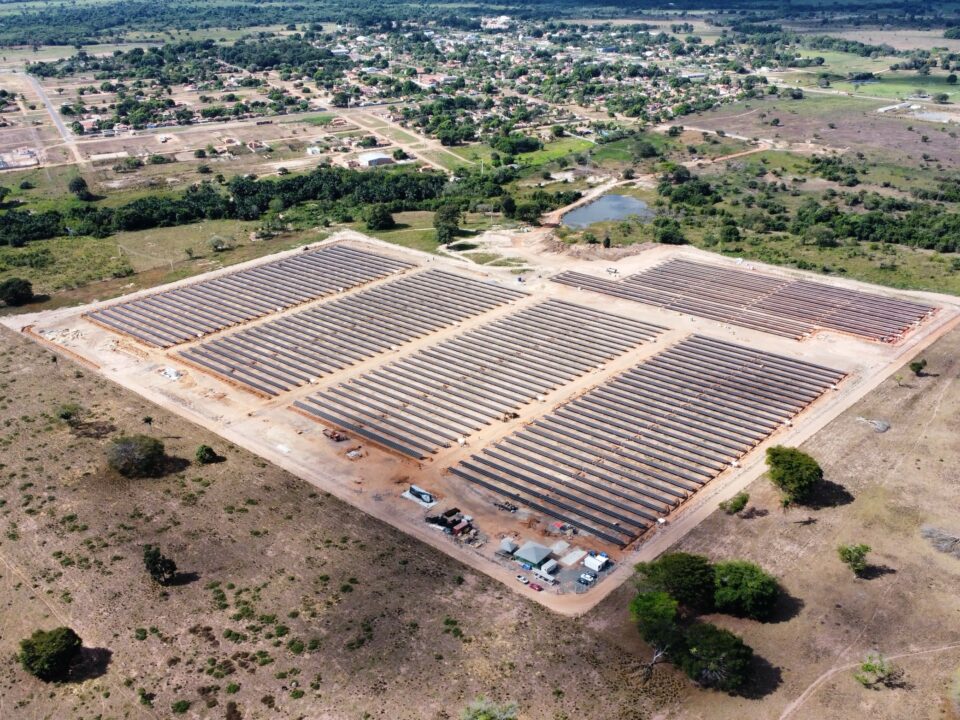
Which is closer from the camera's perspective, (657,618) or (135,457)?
(657,618)

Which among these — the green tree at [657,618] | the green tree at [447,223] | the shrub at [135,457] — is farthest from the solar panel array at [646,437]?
the green tree at [447,223]

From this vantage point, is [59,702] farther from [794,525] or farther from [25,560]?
[794,525]

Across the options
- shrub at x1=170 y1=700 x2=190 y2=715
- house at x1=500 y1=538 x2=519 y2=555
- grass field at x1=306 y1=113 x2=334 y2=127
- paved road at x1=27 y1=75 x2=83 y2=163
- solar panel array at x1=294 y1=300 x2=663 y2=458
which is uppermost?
paved road at x1=27 y1=75 x2=83 y2=163

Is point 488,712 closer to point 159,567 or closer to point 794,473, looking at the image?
→ point 159,567

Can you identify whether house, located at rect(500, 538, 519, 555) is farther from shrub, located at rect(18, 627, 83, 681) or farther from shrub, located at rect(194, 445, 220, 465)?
shrub, located at rect(18, 627, 83, 681)

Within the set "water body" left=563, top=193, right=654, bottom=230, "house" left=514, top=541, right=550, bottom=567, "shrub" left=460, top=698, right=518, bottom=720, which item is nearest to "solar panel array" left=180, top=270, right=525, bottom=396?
"house" left=514, top=541, right=550, bottom=567

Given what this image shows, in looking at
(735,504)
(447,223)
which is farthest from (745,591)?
(447,223)
